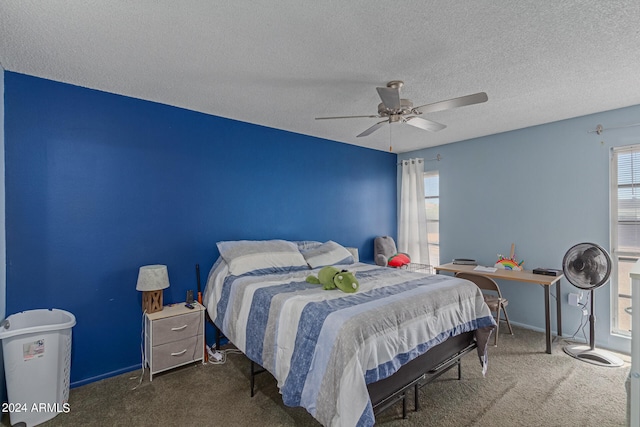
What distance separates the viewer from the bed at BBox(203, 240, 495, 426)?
1.62m

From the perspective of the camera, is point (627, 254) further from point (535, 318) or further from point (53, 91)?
point (53, 91)

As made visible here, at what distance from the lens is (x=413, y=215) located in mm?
4980

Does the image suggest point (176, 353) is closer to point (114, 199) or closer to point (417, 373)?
point (114, 199)

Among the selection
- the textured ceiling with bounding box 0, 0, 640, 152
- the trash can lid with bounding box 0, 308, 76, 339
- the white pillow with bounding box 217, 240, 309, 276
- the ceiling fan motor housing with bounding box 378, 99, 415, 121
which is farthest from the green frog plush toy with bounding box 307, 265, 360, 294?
the trash can lid with bounding box 0, 308, 76, 339

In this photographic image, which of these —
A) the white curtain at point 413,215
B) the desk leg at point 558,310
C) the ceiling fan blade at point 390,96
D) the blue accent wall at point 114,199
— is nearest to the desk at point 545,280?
the desk leg at point 558,310

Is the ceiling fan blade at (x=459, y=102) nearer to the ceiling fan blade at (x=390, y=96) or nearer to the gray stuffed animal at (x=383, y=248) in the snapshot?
the ceiling fan blade at (x=390, y=96)

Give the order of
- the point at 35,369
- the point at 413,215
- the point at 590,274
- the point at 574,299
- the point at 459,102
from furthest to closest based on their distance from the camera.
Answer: the point at 413,215 < the point at 574,299 < the point at 590,274 < the point at 459,102 < the point at 35,369

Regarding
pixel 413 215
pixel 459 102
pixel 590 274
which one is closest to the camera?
pixel 459 102

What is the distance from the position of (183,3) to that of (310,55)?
835 mm

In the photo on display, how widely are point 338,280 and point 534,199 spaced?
298 centimetres

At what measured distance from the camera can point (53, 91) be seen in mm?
2434

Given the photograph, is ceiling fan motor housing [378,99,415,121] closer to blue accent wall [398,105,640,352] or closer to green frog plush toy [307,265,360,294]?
green frog plush toy [307,265,360,294]

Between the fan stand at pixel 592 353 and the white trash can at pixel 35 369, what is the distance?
4501 mm

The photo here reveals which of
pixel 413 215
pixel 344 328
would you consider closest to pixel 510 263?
pixel 413 215
